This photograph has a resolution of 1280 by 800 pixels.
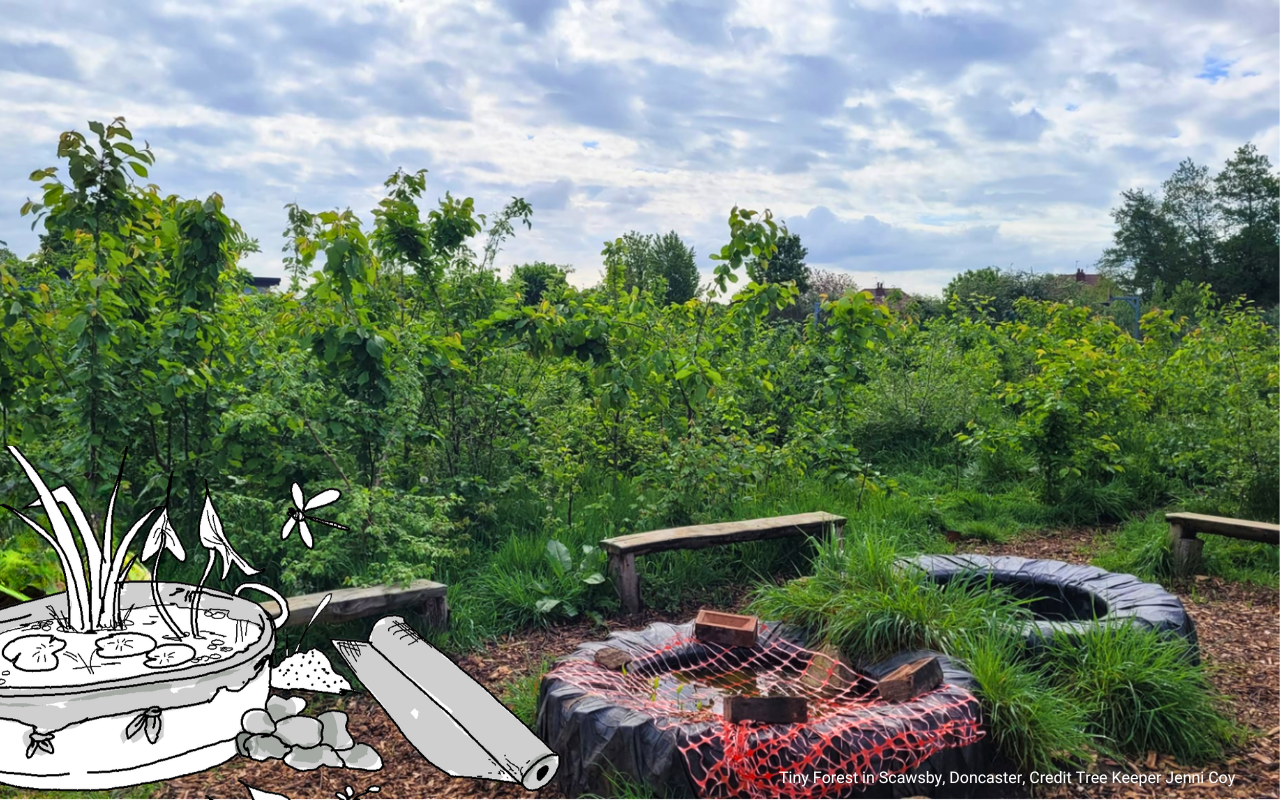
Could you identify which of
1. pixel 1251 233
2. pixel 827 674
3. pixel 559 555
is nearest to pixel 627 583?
pixel 559 555

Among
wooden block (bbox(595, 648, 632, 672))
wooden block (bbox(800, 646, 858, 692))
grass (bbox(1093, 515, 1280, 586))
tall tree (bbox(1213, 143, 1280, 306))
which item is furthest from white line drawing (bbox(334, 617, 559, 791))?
tall tree (bbox(1213, 143, 1280, 306))

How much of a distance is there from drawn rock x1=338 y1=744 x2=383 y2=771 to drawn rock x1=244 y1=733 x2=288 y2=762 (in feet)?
1.48

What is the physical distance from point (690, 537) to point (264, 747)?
8.64 feet

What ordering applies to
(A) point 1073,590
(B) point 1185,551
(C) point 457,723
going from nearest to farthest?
(C) point 457,723 → (A) point 1073,590 → (B) point 1185,551

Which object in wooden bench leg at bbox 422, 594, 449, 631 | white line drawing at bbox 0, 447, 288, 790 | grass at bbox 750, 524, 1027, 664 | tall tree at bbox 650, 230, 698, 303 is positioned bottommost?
wooden bench leg at bbox 422, 594, 449, 631

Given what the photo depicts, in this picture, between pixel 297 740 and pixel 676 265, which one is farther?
pixel 676 265

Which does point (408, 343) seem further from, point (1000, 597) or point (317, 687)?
point (1000, 597)

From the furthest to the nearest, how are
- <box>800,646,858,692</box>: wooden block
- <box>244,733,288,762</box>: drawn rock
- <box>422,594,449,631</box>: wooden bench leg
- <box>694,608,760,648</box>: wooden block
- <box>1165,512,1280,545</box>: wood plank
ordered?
<box>1165,512,1280,545</box>: wood plank < <box>422,594,449,631</box>: wooden bench leg < <box>694,608,760,648</box>: wooden block < <box>800,646,858,692</box>: wooden block < <box>244,733,288,762</box>: drawn rock

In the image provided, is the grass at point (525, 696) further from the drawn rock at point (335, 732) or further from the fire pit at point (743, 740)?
the drawn rock at point (335, 732)

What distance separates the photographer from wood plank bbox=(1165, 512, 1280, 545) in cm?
503

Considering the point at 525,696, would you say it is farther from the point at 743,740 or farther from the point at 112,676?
the point at 112,676

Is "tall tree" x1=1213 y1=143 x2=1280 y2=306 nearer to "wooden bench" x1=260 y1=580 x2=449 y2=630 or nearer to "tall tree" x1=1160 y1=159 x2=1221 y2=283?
"tall tree" x1=1160 y1=159 x2=1221 y2=283

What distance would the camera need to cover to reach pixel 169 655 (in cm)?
213

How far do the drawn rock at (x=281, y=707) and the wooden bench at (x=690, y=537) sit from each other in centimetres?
208
